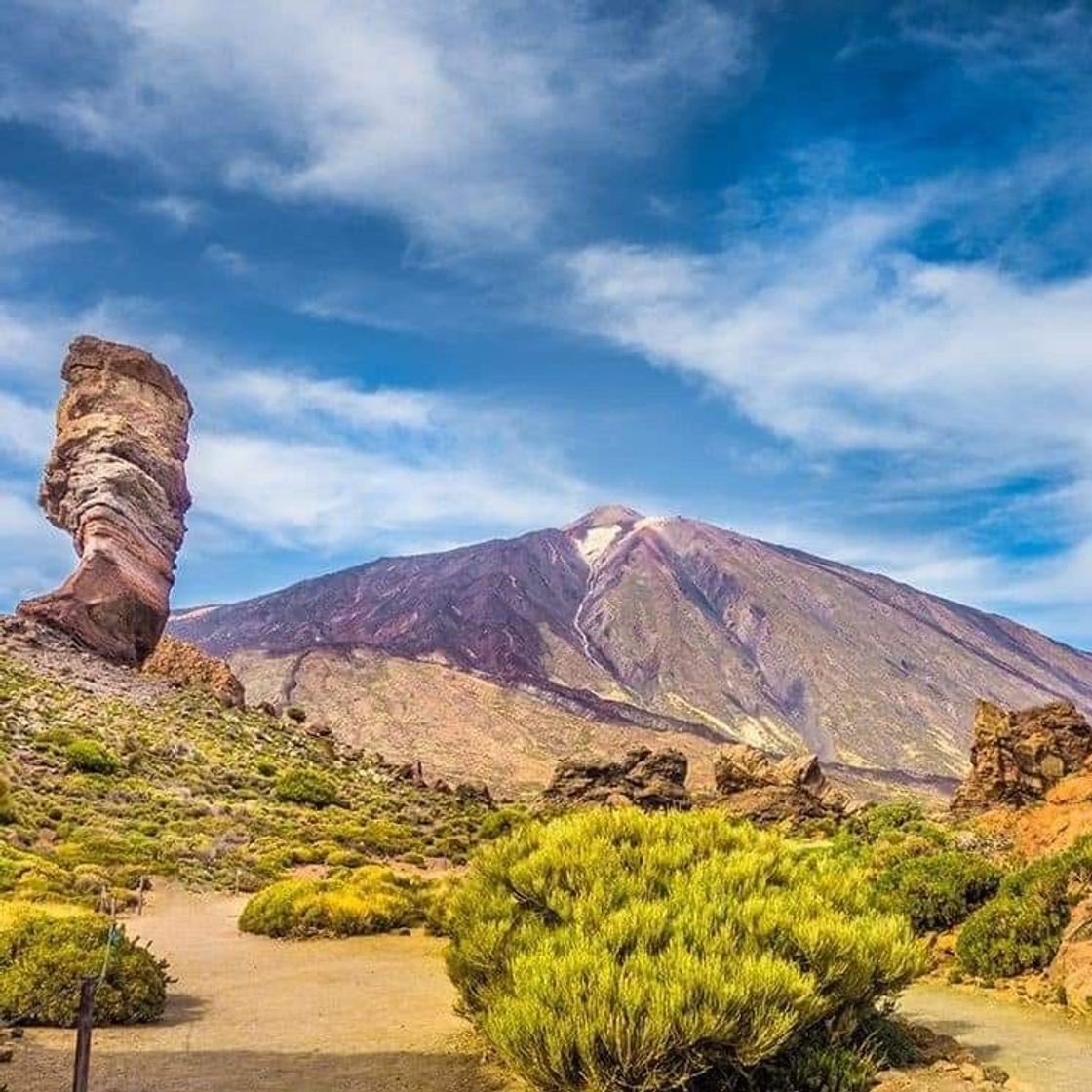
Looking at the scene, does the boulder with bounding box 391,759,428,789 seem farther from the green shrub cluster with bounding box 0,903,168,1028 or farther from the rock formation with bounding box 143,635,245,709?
the green shrub cluster with bounding box 0,903,168,1028

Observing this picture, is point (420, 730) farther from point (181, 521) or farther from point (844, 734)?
point (844, 734)

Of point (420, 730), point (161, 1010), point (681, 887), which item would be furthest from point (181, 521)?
point (420, 730)

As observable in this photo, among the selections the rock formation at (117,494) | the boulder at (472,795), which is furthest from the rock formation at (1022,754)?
the rock formation at (117,494)

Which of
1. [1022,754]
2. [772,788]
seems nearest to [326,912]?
[1022,754]

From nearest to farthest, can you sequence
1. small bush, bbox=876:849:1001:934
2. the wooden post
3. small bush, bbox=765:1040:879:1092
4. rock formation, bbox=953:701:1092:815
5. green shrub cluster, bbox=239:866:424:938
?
the wooden post → small bush, bbox=765:1040:879:1092 → small bush, bbox=876:849:1001:934 → green shrub cluster, bbox=239:866:424:938 → rock formation, bbox=953:701:1092:815

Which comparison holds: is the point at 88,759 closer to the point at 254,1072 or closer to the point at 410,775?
the point at 410,775

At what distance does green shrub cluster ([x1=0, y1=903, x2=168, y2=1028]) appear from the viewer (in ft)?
32.2

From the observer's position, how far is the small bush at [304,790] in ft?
129

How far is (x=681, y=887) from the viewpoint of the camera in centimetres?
776

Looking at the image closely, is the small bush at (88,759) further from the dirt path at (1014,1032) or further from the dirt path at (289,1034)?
the dirt path at (1014,1032)

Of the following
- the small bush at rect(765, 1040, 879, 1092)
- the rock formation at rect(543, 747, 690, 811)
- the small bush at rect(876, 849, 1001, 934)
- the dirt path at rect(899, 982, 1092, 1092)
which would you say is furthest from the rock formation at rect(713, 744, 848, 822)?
the small bush at rect(765, 1040, 879, 1092)

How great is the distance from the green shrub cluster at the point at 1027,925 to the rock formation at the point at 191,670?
4710cm

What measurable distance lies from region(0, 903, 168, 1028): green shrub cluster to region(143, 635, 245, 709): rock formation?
145 ft

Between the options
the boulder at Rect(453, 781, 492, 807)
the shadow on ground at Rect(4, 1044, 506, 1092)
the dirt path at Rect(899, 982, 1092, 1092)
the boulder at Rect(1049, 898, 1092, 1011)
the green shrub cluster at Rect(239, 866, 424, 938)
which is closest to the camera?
the dirt path at Rect(899, 982, 1092, 1092)
